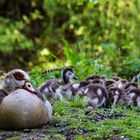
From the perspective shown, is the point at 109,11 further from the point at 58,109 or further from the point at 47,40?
the point at 58,109

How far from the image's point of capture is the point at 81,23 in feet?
45.5

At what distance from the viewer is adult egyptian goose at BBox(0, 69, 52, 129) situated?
411 centimetres

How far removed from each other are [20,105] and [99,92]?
6.23 feet

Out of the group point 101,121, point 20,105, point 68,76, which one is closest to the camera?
point 20,105

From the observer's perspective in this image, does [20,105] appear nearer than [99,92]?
Yes

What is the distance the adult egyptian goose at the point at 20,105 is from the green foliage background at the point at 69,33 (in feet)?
12.6

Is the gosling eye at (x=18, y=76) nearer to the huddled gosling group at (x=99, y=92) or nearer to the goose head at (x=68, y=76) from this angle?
the huddled gosling group at (x=99, y=92)

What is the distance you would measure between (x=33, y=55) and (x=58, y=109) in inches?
401

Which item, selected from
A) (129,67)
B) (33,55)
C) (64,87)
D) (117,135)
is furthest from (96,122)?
(33,55)

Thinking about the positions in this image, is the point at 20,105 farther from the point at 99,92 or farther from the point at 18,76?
the point at 99,92

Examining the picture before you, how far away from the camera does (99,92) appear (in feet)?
19.3

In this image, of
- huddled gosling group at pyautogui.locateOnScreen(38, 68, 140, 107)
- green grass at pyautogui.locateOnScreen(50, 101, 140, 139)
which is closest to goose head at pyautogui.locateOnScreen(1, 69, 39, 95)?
green grass at pyautogui.locateOnScreen(50, 101, 140, 139)

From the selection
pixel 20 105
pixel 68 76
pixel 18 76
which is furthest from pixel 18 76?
pixel 68 76

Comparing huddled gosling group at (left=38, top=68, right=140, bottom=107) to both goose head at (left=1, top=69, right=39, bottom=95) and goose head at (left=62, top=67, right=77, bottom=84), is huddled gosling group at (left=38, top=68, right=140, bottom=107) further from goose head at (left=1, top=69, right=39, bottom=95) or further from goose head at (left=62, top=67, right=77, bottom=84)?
goose head at (left=1, top=69, right=39, bottom=95)
